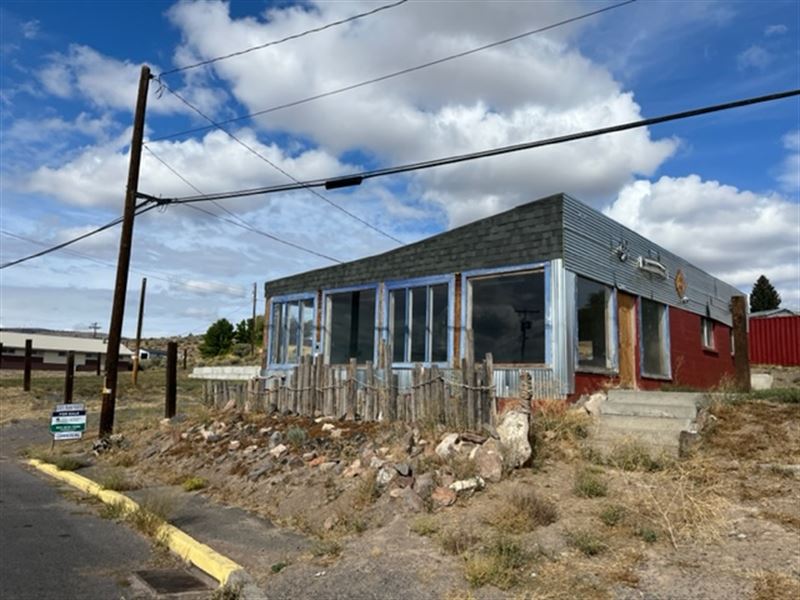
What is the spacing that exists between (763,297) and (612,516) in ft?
213

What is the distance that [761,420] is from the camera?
933cm

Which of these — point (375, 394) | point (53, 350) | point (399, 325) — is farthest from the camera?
point (53, 350)

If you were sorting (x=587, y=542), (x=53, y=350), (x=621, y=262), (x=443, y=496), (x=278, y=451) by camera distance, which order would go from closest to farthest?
(x=587, y=542), (x=443, y=496), (x=278, y=451), (x=621, y=262), (x=53, y=350)

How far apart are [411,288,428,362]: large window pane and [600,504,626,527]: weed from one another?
7540 millimetres

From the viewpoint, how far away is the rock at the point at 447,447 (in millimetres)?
8688

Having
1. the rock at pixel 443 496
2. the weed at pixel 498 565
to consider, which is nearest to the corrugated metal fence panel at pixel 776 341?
the rock at pixel 443 496

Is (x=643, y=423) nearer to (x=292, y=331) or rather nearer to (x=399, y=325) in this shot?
(x=399, y=325)

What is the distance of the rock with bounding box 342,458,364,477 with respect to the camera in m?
9.04

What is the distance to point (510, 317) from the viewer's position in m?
12.4

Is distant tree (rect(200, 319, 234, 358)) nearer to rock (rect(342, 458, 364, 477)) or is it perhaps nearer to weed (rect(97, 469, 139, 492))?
weed (rect(97, 469, 139, 492))

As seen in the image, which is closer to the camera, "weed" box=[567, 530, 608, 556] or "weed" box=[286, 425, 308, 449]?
"weed" box=[567, 530, 608, 556]

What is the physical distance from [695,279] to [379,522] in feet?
45.8

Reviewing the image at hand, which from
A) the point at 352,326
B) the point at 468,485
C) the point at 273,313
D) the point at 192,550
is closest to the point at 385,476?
the point at 468,485

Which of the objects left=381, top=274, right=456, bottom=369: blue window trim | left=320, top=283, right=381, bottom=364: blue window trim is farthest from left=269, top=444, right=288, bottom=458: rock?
left=320, top=283, right=381, bottom=364: blue window trim
